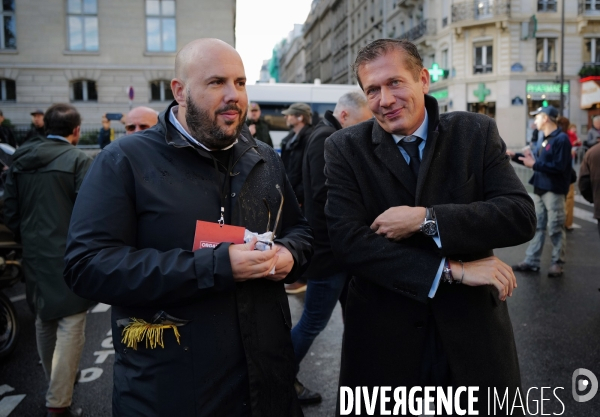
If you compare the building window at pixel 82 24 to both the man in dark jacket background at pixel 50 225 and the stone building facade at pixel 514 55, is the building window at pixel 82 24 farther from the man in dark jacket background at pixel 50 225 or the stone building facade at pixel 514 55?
the man in dark jacket background at pixel 50 225

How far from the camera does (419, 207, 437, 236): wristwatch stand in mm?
2133

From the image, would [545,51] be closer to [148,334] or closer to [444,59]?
[444,59]

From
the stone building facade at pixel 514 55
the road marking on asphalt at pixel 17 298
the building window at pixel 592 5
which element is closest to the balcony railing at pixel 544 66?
the stone building facade at pixel 514 55

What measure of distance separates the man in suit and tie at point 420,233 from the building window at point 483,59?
3633cm

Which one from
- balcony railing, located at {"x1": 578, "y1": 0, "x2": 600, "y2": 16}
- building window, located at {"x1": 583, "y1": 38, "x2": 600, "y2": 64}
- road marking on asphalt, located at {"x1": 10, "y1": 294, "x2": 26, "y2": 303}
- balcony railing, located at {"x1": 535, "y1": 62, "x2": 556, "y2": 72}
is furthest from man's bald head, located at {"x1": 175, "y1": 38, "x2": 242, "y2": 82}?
balcony railing, located at {"x1": 578, "y1": 0, "x2": 600, "y2": 16}

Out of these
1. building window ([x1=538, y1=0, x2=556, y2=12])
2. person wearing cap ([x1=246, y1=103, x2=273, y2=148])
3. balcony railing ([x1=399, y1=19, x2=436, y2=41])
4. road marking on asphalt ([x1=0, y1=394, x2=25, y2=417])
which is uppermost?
building window ([x1=538, y1=0, x2=556, y2=12])

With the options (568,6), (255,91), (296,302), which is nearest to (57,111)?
(296,302)

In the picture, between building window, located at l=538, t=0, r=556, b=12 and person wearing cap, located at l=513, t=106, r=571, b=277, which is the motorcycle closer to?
person wearing cap, located at l=513, t=106, r=571, b=277

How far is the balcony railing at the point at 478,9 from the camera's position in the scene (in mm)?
34750

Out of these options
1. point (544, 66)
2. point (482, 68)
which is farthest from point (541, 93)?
point (482, 68)

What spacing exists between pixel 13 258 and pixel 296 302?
10.5 feet

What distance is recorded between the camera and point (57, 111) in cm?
402

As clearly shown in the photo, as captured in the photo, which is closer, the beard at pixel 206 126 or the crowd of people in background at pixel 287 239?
the crowd of people in background at pixel 287 239

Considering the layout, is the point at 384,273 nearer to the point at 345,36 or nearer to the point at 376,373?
the point at 376,373
